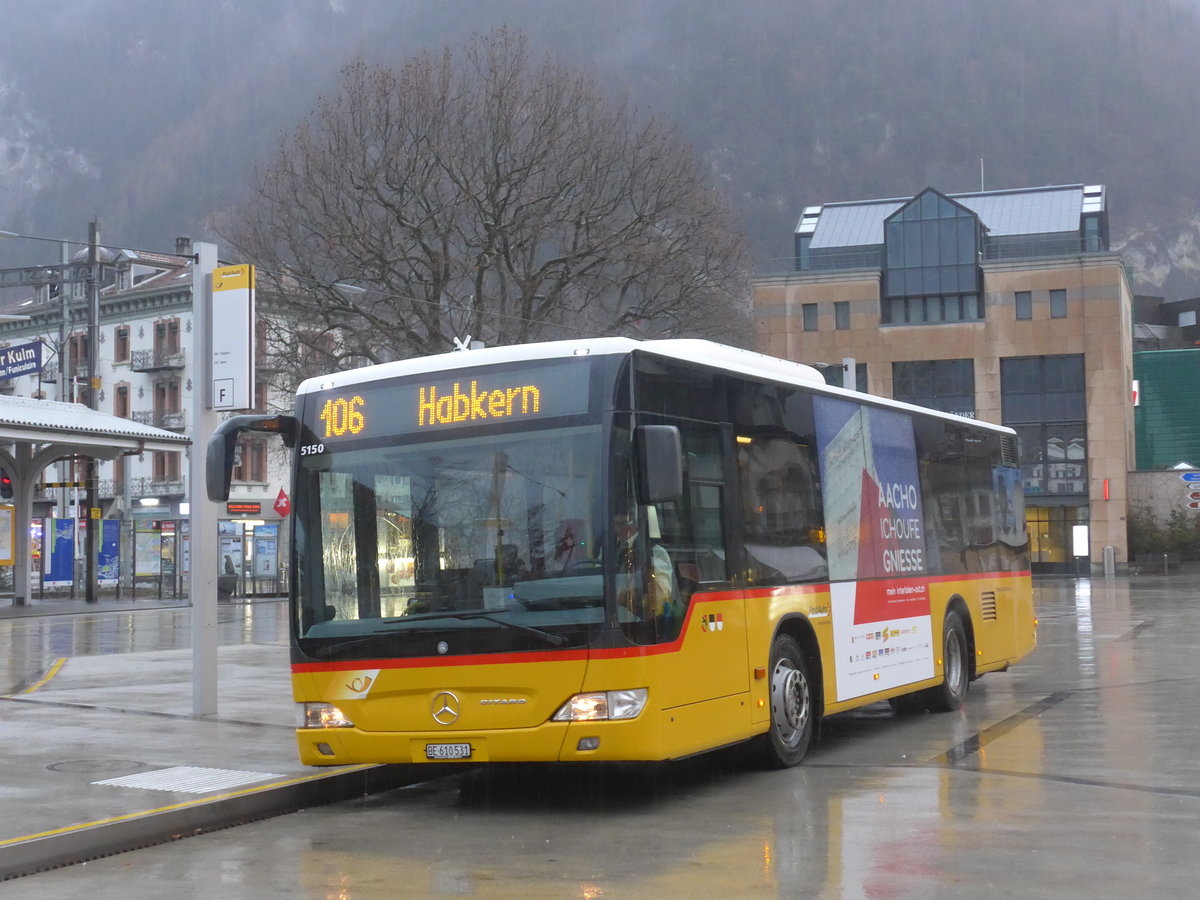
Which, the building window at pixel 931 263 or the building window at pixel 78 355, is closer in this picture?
the building window at pixel 931 263

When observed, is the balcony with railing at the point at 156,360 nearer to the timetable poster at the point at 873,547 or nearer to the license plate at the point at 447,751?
the timetable poster at the point at 873,547

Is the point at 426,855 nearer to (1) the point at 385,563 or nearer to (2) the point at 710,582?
(1) the point at 385,563

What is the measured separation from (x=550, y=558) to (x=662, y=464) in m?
0.88

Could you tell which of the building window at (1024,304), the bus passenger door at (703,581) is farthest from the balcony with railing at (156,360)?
the bus passenger door at (703,581)

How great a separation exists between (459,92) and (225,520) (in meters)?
27.1

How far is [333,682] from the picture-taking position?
961 cm

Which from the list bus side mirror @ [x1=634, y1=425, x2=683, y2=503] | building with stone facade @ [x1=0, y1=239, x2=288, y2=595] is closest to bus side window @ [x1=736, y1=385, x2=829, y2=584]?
bus side mirror @ [x1=634, y1=425, x2=683, y2=503]

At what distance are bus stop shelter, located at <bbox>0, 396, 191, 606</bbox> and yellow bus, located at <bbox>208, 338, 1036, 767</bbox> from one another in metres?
Result: 30.2

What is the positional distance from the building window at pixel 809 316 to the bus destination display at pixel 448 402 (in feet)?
208

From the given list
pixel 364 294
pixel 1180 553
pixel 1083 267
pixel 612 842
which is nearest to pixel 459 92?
pixel 364 294

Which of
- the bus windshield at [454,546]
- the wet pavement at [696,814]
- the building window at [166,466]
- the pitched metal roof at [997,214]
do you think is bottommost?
the wet pavement at [696,814]

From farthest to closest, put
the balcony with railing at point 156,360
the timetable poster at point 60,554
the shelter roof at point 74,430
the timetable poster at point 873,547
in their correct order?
the balcony with railing at point 156,360
the timetable poster at point 60,554
the shelter roof at point 74,430
the timetable poster at point 873,547

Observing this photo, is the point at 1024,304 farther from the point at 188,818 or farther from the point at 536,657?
the point at 188,818

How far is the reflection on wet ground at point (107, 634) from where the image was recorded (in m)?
21.8
